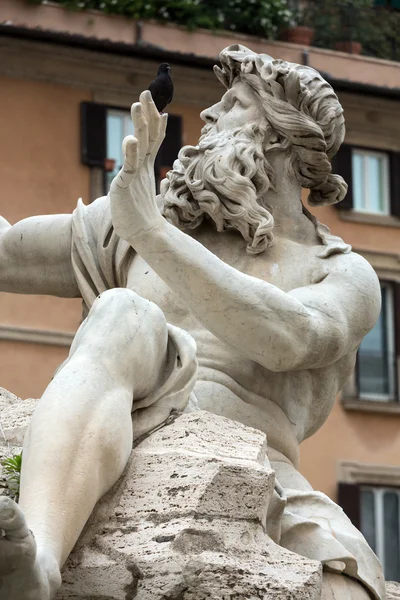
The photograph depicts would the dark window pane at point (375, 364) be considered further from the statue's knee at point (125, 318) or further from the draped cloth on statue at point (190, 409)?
the statue's knee at point (125, 318)

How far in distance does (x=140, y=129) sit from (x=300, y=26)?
87.9ft

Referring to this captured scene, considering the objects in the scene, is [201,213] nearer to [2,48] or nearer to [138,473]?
[138,473]

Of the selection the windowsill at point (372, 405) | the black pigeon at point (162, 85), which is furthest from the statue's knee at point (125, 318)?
the windowsill at point (372, 405)

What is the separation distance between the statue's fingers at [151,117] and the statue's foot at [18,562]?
1643 millimetres

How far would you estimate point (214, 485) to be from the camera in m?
7.30

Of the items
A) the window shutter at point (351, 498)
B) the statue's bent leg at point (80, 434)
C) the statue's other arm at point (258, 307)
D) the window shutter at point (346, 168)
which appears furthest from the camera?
the window shutter at point (346, 168)

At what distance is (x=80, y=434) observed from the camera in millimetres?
7152

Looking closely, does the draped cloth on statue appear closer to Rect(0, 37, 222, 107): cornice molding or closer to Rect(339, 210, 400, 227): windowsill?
Rect(0, 37, 222, 107): cornice molding

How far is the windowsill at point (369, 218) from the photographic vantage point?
34.1 m

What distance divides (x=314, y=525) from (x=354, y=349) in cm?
87

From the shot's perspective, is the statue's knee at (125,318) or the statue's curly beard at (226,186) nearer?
the statue's knee at (125,318)

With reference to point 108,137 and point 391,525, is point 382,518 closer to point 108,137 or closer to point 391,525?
point 391,525

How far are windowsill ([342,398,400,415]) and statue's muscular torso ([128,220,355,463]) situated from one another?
23.8 m

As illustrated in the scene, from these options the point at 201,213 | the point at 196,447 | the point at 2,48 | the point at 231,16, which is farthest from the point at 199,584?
the point at 231,16
